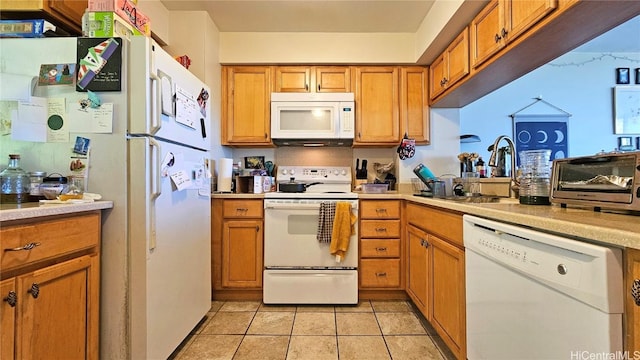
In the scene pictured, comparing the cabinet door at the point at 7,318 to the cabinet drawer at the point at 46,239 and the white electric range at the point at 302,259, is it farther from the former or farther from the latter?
the white electric range at the point at 302,259

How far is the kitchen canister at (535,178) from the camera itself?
1284 mm

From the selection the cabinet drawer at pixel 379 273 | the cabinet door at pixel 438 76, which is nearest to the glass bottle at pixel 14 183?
the cabinet drawer at pixel 379 273

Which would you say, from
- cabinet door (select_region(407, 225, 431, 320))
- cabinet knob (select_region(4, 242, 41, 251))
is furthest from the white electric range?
cabinet knob (select_region(4, 242, 41, 251))

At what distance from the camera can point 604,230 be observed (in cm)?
63

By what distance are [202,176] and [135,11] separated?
98 cm

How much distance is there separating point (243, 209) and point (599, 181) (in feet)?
6.96

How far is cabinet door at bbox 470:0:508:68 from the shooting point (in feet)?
5.21

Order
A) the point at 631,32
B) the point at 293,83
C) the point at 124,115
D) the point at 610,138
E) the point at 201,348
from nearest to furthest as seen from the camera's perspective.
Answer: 1. the point at 124,115
2. the point at 201,348
3. the point at 631,32
4. the point at 293,83
5. the point at 610,138

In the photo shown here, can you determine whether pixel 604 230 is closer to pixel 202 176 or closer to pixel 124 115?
pixel 124 115

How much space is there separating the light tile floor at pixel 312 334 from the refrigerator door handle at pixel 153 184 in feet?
2.56

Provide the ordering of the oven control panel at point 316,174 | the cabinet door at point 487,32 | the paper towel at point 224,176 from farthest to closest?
the oven control panel at point 316,174
the paper towel at point 224,176
the cabinet door at point 487,32

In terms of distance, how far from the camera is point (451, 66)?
7.28 ft

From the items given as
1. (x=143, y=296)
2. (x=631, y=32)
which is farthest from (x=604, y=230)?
(x=631, y=32)

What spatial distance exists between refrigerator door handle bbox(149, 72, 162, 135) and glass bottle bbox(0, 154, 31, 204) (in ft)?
1.73
